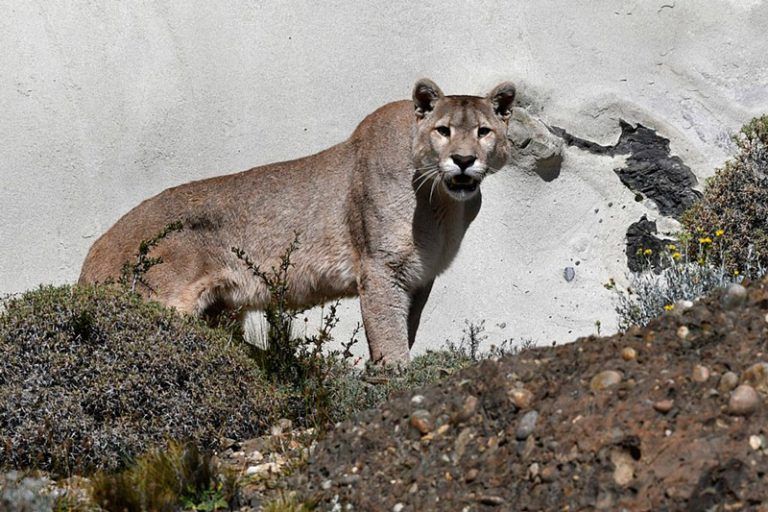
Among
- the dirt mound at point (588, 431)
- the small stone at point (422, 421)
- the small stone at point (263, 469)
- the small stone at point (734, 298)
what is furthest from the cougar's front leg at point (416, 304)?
the small stone at point (734, 298)

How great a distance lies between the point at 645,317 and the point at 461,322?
4.71 meters

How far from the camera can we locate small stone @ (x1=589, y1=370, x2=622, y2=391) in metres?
4.55

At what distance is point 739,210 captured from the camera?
31.5 ft

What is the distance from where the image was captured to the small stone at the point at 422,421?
16.2 ft

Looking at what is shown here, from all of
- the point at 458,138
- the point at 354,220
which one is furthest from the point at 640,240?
the point at 458,138

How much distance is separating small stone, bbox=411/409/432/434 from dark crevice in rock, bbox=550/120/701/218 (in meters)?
8.73

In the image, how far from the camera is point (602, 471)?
4.17 m

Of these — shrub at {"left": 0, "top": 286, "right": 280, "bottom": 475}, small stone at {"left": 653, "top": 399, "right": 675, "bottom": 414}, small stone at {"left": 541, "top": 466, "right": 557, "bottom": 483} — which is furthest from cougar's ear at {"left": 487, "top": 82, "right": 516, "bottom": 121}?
small stone at {"left": 541, "top": 466, "right": 557, "bottom": 483}

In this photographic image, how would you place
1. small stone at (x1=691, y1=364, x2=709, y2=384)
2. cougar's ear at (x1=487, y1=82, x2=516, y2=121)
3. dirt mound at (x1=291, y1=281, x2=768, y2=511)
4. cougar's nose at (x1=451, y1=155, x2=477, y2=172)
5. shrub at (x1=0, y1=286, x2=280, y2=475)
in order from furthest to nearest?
cougar's ear at (x1=487, y1=82, x2=516, y2=121)
cougar's nose at (x1=451, y1=155, x2=477, y2=172)
shrub at (x1=0, y1=286, x2=280, y2=475)
small stone at (x1=691, y1=364, x2=709, y2=384)
dirt mound at (x1=291, y1=281, x2=768, y2=511)

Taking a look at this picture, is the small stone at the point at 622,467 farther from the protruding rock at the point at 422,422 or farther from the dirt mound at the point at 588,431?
the protruding rock at the point at 422,422

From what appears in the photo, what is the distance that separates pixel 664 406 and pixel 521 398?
679 millimetres

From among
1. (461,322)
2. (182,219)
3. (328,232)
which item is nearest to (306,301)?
(328,232)

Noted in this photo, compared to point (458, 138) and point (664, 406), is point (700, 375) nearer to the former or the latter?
point (664, 406)

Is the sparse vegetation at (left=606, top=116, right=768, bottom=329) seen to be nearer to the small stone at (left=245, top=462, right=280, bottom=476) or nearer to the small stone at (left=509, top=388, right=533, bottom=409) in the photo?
the small stone at (left=245, top=462, right=280, bottom=476)
